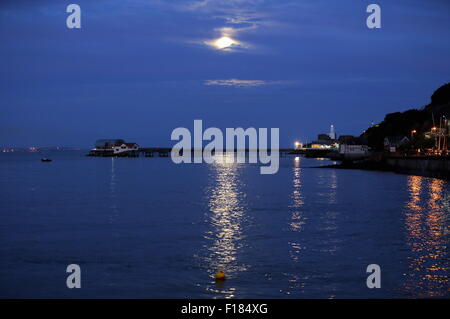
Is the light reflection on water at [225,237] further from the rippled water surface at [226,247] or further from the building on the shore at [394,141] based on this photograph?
the building on the shore at [394,141]

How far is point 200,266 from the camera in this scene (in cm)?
1767

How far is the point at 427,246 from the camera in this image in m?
21.2

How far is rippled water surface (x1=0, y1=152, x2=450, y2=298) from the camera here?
15.3 metres

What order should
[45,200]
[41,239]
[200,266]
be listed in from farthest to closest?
[45,200] → [41,239] → [200,266]

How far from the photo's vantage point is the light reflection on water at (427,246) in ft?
50.0

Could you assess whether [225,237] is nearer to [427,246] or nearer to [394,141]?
[427,246]

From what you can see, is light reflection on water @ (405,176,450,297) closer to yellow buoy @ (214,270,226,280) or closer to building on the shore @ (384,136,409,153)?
yellow buoy @ (214,270,226,280)

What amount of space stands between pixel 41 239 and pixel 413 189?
1473 inches

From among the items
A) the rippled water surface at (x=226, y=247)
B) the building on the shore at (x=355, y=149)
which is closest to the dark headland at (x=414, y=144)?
the building on the shore at (x=355, y=149)

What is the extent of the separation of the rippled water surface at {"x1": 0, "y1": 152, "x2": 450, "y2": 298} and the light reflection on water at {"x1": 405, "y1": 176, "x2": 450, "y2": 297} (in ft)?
0.15

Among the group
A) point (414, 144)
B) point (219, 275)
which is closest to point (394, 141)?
point (414, 144)
